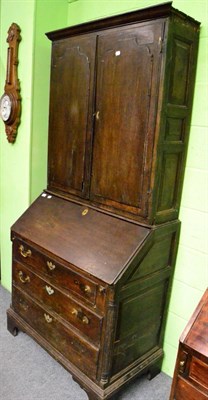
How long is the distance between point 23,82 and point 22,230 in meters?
1.00

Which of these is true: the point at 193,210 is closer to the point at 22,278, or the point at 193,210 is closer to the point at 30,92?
the point at 22,278

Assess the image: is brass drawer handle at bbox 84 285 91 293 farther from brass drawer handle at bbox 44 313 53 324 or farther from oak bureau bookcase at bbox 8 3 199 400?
brass drawer handle at bbox 44 313 53 324

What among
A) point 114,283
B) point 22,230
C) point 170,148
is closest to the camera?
point 114,283

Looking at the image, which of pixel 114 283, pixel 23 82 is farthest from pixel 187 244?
pixel 23 82

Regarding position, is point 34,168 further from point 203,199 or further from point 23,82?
point 203,199

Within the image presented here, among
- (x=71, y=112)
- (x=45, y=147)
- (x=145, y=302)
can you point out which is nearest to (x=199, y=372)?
(x=145, y=302)

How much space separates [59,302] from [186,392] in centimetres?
80

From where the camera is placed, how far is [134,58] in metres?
1.50

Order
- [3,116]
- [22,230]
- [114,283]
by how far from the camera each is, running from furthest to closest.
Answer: [3,116]
[22,230]
[114,283]

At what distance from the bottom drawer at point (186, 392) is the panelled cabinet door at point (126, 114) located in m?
0.74

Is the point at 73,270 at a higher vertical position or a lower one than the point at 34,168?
lower

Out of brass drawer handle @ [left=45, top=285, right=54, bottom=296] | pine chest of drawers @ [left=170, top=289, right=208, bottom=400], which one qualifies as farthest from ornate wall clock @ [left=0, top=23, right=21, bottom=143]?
pine chest of drawers @ [left=170, top=289, right=208, bottom=400]

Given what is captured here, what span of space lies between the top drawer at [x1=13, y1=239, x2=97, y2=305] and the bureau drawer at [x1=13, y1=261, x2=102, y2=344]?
0.05 m

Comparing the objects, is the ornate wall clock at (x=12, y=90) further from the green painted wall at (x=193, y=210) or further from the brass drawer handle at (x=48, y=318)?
the brass drawer handle at (x=48, y=318)
